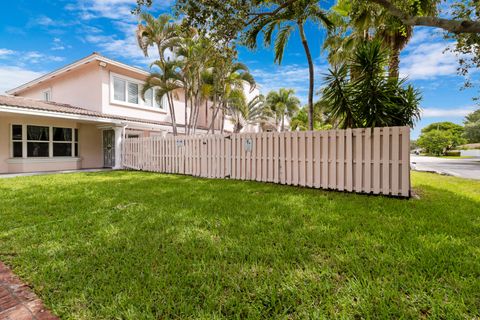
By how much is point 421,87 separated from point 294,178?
161 inches

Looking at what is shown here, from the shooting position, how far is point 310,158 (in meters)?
6.97

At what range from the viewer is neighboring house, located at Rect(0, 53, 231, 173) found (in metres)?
11.3

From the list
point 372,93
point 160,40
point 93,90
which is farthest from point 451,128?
point 93,90

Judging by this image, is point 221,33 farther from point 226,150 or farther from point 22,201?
point 22,201

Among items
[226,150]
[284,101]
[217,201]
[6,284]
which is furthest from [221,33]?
[284,101]

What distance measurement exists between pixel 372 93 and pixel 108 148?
559 inches

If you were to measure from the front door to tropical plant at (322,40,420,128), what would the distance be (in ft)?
41.3

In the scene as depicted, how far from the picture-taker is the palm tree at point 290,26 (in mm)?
7586

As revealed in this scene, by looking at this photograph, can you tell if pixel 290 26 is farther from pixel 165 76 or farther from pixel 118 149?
pixel 118 149

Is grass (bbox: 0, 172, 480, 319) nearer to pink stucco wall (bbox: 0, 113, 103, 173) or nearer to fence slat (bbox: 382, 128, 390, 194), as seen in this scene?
fence slat (bbox: 382, 128, 390, 194)

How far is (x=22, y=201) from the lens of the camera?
557cm

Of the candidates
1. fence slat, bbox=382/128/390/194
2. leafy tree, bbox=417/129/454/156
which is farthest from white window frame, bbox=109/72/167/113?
leafy tree, bbox=417/129/454/156

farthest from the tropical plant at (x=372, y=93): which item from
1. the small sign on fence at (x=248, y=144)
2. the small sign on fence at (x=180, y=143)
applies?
the small sign on fence at (x=180, y=143)

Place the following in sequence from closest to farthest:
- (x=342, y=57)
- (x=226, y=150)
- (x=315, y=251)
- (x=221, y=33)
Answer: (x=315, y=251) < (x=221, y=33) < (x=226, y=150) < (x=342, y=57)
